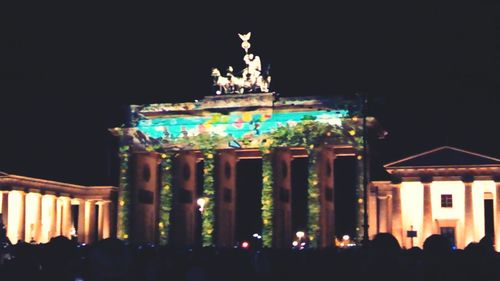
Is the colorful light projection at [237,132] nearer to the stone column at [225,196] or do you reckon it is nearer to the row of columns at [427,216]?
the stone column at [225,196]

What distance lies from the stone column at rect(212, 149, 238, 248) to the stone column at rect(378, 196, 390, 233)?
12790mm

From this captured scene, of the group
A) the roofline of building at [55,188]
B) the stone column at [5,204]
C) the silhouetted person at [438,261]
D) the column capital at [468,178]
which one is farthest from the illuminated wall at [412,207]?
the silhouetted person at [438,261]

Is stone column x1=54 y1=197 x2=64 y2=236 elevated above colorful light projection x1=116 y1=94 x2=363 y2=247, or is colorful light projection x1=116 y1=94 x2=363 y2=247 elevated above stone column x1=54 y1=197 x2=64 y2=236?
colorful light projection x1=116 y1=94 x2=363 y2=247

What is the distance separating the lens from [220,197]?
76312 millimetres

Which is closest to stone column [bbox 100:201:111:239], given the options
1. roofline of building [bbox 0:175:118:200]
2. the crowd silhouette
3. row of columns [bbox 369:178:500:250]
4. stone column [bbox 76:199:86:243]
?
roofline of building [bbox 0:175:118:200]

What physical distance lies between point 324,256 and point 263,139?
45080 millimetres

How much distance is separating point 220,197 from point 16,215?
59.2 ft

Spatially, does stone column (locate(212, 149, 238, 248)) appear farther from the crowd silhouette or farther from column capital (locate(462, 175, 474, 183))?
the crowd silhouette

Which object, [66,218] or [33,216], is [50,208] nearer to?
[33,216]

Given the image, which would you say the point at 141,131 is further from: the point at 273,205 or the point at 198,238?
the point at 198,238

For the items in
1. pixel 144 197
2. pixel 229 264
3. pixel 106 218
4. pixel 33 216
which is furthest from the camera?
pixel 106 218

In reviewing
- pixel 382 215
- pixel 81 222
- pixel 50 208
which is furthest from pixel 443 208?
pixel 50 208

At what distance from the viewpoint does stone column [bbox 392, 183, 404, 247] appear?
73812 millimetres

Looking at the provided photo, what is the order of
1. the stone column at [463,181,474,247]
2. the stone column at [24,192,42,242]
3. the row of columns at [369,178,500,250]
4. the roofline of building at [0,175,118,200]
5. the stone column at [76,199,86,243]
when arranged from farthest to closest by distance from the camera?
1. the stone column at [76,199,86,243]
2. the stone column at [24,192,42,242]
3. the roofline of building at [0,175,118,200]
4. the row of columns at [369,178,500,250]
5. the stone column at [463,181,474,247]
